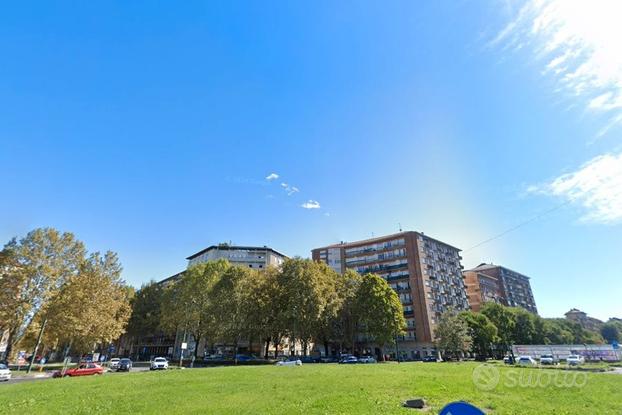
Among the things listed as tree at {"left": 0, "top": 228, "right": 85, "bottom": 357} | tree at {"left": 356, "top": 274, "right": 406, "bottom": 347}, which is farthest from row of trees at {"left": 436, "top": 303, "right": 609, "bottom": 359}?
tree at {"left": 0, "top": 228, "right": 85, "bottom": 357}

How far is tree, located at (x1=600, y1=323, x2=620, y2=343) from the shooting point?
138 metres

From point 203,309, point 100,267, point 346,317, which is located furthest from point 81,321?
point 346,317

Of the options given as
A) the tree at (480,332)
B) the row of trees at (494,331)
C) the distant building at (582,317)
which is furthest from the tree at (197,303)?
the distant building at (582,317)

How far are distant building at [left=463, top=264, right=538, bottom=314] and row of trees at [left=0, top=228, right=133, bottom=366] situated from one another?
106 m

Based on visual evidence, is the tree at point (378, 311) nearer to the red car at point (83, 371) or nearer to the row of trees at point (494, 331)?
the row of trees at point (494, 331)

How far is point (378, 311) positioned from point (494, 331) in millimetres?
37072

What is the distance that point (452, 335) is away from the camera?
68.5 meters

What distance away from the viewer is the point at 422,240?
3656 inches

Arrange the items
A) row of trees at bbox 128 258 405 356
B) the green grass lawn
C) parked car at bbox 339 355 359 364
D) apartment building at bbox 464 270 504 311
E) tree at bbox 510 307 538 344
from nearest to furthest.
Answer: the green grass lawn
parked car at bbox 339 355 359 364
row of trees at bbox 128 258 405 356
tree at bbox 510 307 538 344
apartment building at bbox 464 270 504 311

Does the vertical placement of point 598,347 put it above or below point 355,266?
below

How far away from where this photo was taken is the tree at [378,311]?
61.2 meters

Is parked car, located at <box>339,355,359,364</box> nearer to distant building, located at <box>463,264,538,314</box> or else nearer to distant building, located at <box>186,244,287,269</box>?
distant building, located at <box>186,244,287,269</box>

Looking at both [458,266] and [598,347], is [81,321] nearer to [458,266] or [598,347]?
[598,347]

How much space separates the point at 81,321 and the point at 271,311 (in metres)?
27.4
